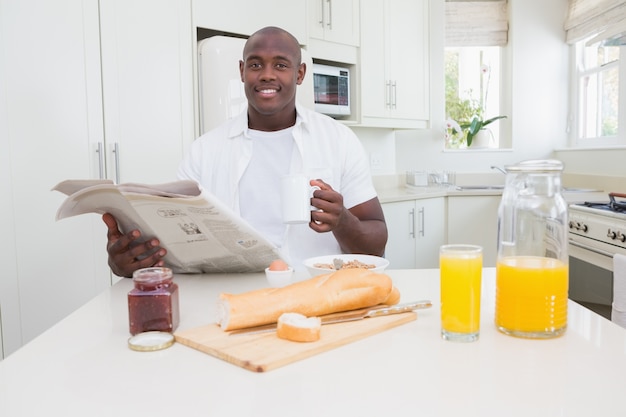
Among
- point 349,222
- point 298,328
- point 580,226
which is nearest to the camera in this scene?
point 298,328

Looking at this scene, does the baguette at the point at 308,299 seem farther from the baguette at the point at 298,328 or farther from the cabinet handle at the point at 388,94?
the cabinet handle at the point at 388,94

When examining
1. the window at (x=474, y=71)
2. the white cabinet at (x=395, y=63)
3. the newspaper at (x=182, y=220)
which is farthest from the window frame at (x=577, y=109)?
the newspaper at (x=182, y=220)

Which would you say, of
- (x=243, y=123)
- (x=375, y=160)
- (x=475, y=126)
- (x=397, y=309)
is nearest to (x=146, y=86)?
(x=243, y=123)

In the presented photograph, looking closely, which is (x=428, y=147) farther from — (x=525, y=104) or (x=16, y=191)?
A: (x=16, y=191)

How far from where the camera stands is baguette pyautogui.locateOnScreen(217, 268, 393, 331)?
36.7 inches

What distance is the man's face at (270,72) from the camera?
1.85 m

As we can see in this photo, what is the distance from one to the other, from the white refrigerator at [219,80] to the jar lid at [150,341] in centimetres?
189

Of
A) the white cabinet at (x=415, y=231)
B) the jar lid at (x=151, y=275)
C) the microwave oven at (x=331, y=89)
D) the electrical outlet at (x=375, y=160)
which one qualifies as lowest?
the white cabinet at (x=415, y=231)

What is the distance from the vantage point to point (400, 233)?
369 cm

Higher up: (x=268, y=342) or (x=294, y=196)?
(x=294, y=196)

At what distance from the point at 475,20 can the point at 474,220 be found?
163cm

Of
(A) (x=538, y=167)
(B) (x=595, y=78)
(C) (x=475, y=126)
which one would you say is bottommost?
(A) (x=538, y=167)

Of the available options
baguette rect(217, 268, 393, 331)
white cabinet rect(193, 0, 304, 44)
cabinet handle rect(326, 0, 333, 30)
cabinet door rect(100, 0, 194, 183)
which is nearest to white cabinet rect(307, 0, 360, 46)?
cabinet handle rect(326, 0, 333, 30)

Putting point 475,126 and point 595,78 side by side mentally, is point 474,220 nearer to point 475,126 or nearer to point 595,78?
point 475,126
